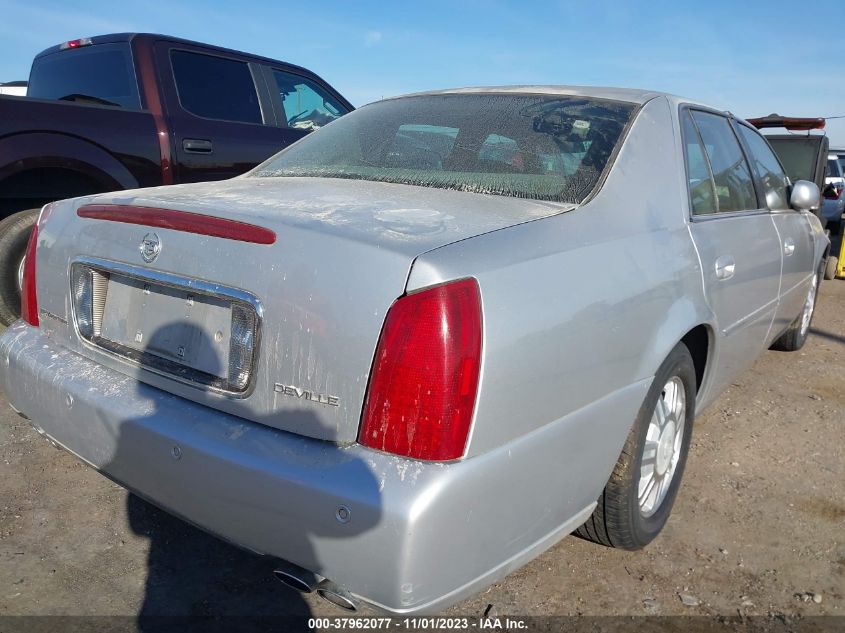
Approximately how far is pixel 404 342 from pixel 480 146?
1.15 meters

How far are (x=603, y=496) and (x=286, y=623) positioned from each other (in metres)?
1.01

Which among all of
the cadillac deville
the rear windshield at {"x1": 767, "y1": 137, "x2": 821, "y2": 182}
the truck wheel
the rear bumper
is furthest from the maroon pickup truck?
the rear windshield at {"x1": 767, "y1": 137, "x2": 821, "y2": 182}

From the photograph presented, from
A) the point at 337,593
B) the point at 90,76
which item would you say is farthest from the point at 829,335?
the point at 90,76

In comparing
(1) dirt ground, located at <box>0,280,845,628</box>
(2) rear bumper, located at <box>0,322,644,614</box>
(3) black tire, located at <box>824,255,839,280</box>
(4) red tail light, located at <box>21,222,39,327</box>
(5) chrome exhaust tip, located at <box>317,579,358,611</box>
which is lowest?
(1) dirt ground, located at <box>0,280,845,628</box>

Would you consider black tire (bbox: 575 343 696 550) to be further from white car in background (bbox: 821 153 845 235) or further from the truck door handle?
white car in background (bbox: 821 153 845 235)

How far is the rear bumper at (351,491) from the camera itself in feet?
4.98

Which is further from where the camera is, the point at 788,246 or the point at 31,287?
the point at 788,246

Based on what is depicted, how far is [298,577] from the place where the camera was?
1641 millimetres

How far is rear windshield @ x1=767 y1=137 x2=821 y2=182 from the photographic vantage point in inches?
350

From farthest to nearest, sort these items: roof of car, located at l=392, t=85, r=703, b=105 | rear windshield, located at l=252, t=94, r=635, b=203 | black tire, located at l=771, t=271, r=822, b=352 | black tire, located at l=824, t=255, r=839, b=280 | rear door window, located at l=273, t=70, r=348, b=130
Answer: black tire, located at l=824, t=255, r=839, b=280 → rear door window, located at l=273, t=70, r=348, b=130 → black tire, located at l=771, t=271, r=822, b=352 → roof of car, located at l=392, t=85, r=703, b=105 → rear windshield, located at l=252, t=94, r=635, b=203

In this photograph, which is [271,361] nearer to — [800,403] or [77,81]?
[800,403]

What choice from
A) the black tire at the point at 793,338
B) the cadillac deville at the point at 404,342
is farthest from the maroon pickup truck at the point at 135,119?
the black tire at the point at 793,338

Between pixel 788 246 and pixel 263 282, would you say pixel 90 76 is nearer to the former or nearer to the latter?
pixel 263 282

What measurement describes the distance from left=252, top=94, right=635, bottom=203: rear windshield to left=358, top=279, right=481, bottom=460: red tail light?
2.57ft
